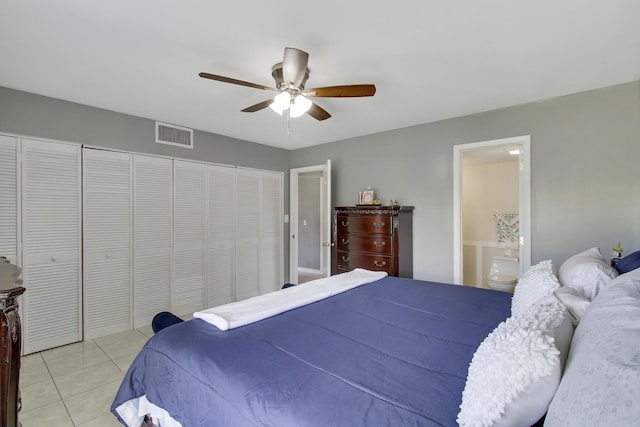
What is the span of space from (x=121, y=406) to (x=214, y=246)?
2547mm

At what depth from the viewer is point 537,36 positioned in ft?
5.96

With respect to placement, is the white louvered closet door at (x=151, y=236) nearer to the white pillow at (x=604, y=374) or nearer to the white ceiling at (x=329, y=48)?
the white ceiling at (x=329, y=48)

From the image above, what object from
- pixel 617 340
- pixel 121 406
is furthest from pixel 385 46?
pixel 121 406

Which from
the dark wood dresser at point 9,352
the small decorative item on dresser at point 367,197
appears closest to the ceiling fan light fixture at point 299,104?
the dark wood dresser at point 9,352

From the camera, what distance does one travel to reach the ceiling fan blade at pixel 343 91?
1.99 m

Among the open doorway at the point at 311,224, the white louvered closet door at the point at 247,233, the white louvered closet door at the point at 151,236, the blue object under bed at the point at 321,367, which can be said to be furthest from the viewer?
the open doorway at the point at 311,224

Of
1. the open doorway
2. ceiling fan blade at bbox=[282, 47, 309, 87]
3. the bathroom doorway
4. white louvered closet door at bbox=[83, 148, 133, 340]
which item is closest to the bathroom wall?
the bathroom doorway

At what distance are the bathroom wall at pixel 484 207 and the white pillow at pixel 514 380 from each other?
4.39 meters

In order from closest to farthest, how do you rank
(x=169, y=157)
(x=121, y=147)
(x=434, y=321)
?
(x=434, y=321) < (x=121, y=147) < (x=169, y=157)

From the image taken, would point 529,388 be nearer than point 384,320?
Yes

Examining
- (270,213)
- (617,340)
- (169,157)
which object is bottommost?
(617,340)

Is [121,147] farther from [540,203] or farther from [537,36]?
[540,203]

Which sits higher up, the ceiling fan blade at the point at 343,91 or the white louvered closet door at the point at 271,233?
the ceiling fan blade at the point at 343,91

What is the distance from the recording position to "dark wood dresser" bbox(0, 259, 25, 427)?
952 millimetres
